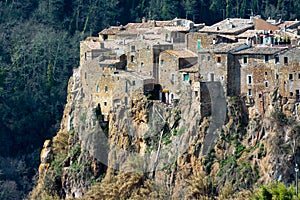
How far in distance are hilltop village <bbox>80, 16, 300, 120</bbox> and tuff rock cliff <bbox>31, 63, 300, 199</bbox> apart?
1.60ft

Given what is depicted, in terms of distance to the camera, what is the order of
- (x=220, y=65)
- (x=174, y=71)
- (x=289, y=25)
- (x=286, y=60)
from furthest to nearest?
(x=289, y=25)
(x=174, y=71)
(x=220, y=65)
(x=286, y=60)

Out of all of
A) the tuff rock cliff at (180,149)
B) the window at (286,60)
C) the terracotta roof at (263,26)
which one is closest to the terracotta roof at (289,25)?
the terracotta roof at (263,26)

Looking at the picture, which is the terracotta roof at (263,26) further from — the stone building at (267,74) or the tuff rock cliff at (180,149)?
the tuff rock cliff at (180,149)

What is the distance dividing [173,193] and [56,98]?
88.4 feet

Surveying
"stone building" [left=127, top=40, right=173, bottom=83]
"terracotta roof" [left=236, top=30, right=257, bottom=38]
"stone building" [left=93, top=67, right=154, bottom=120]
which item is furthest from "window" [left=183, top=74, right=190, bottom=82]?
"terracotta roof" [left=236, top=30, right=257, bottom=38]

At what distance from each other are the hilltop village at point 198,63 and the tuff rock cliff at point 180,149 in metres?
0.49

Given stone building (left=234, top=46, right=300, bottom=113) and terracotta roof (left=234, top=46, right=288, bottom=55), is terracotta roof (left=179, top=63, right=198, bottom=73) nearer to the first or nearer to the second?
stone building (left=234, top=46, right=300, bottom=113)

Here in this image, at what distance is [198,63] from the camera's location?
209ft

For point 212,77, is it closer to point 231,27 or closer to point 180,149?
point 180,149

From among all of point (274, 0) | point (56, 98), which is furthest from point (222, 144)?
point (274, 0)

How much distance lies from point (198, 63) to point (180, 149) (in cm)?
Answer: 385

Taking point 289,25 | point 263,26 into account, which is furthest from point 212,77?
point 289,25

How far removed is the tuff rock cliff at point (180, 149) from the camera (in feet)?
202

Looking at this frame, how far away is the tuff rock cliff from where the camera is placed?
6156 centimetres
